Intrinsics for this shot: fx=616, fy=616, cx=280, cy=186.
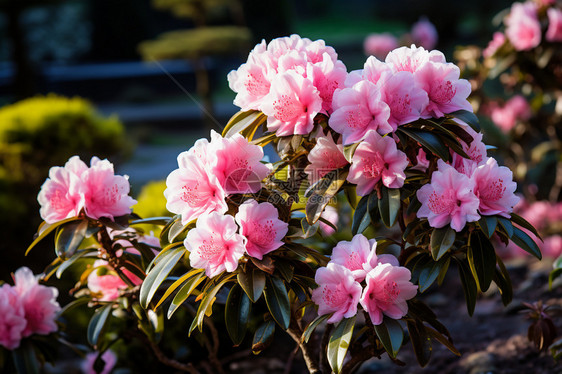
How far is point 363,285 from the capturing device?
1.18 meters

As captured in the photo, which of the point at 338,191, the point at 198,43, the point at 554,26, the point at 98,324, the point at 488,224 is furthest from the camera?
the point at 198,43

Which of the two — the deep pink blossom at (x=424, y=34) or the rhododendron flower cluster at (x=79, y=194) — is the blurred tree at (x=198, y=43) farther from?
the rhododendron flower cluster at (x=79, y=194)

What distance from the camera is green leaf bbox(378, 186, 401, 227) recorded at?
3.65 feet

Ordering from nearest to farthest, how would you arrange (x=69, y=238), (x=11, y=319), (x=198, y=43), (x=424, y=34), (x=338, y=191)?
(x=338, y=191), (x=69, y=238), (x=11, y=319), (x=424, y=34), (x=198, y=43)

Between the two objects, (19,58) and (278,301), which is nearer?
(278,301)

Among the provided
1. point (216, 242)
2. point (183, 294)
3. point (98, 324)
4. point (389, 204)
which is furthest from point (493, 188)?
point (98, 324)

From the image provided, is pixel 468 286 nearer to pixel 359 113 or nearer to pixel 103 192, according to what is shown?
pixel 359 113

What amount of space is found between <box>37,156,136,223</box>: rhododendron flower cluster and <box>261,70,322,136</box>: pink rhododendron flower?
43cm

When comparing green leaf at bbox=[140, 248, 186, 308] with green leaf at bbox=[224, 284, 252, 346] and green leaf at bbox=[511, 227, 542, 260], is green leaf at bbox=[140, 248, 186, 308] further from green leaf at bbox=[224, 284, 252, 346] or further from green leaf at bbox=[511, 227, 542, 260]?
green leaf at bbox=[511, 227, 542, 260]

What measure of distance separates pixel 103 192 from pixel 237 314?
42 cm

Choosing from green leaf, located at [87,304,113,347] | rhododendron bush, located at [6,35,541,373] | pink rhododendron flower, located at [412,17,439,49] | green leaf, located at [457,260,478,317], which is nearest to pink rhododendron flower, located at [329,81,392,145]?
rhododendron bush, located at [6,35,541,373]

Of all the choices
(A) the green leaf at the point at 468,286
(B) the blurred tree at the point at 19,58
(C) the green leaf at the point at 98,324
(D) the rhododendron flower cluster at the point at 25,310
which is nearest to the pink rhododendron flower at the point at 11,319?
(D) the rhododendron flower cluster at the point at 25,310

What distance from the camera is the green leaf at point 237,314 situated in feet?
3.92

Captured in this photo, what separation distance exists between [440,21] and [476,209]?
953cm
